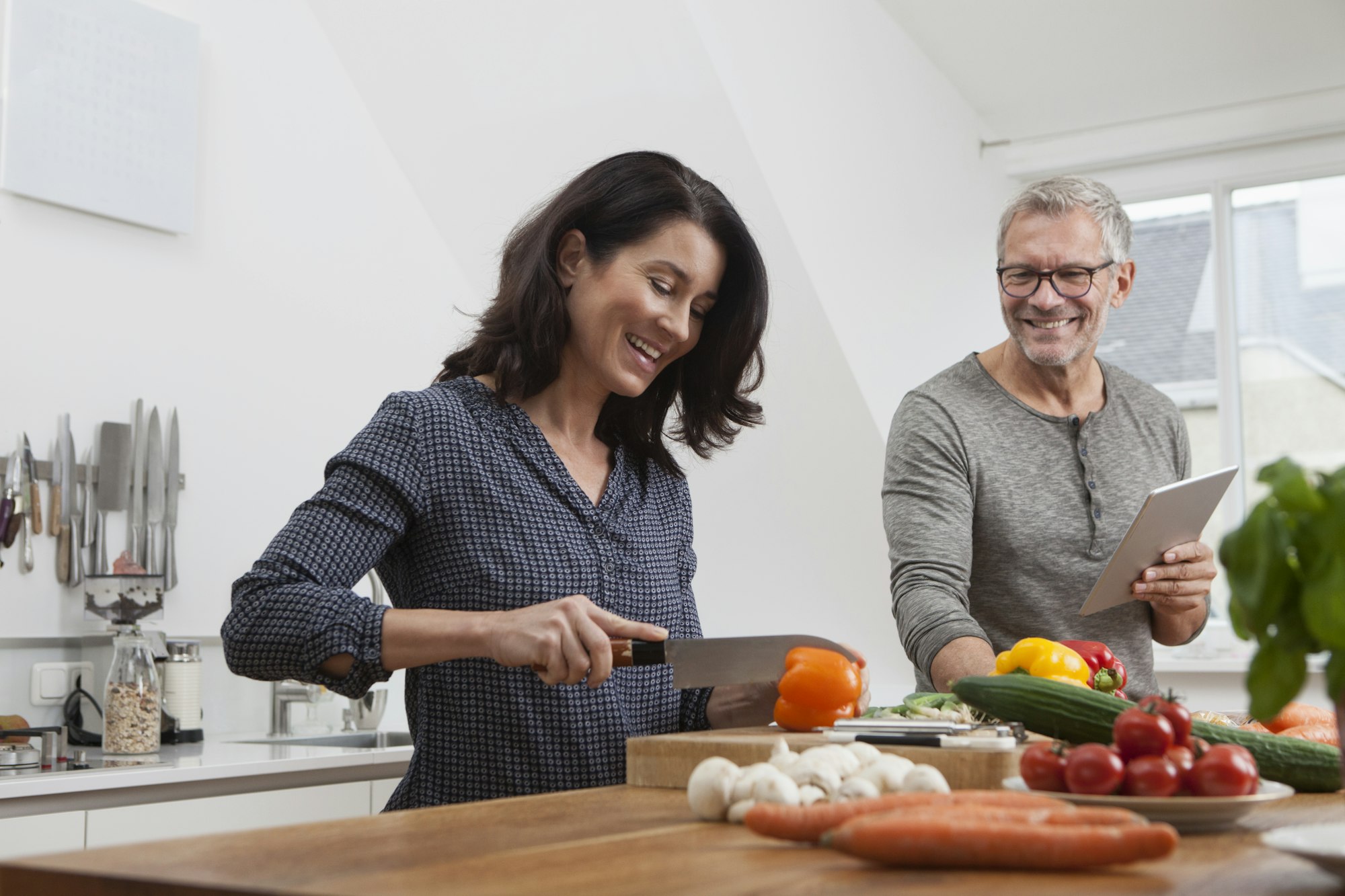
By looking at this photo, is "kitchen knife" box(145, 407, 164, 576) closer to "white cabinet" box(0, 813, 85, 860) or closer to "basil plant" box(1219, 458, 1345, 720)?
"white cabinet" box(0, 813, 85, 860)

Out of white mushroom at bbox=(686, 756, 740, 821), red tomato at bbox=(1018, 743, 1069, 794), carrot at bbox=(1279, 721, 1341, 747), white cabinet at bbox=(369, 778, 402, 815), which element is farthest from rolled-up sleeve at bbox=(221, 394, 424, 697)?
white cabinet at bbox=(369, 778, 402, 815)

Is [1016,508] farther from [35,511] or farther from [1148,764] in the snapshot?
[35,511]

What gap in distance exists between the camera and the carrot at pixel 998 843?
775 millimetres

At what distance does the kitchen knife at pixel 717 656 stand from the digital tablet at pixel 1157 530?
48 cm

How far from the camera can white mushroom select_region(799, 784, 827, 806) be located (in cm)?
98

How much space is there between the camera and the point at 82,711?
9.25ft

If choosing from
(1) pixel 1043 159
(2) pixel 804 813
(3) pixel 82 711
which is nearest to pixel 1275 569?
(2) pixel 804 813

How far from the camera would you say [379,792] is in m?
2.70

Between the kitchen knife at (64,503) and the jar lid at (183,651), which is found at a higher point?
the kitchen knife at (64,503)

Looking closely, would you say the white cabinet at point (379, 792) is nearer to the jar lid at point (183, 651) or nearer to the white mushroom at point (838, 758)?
the jar lid at point (183, 651)

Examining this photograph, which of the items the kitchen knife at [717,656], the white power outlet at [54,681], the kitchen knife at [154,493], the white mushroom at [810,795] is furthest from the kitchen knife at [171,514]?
the white mushroom at [810,795]

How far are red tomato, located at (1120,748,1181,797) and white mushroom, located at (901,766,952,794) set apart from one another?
0.45 feet

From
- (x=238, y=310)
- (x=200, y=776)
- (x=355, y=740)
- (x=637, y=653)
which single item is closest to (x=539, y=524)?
(x=637, y=653)

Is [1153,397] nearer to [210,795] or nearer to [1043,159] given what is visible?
[210,795]
